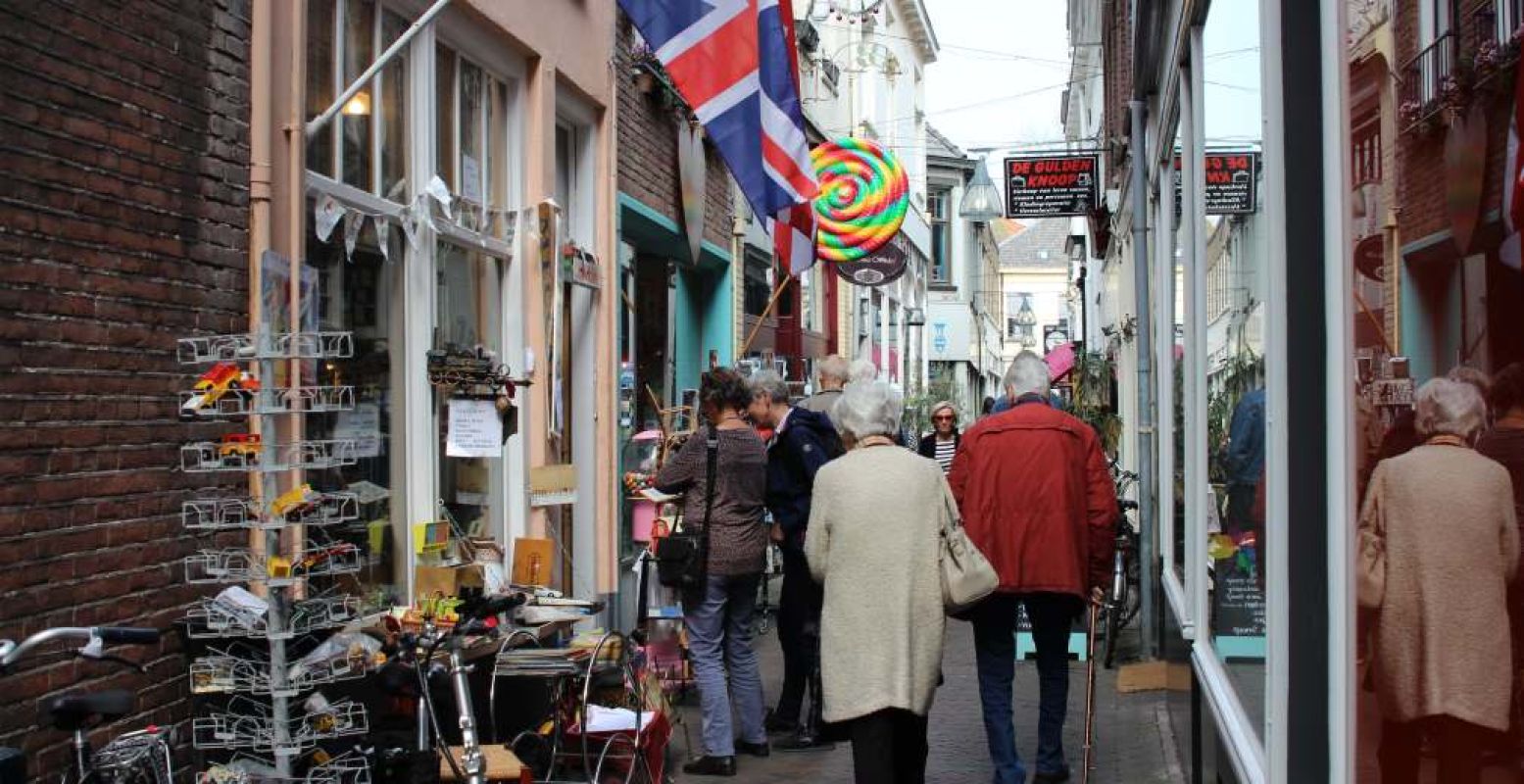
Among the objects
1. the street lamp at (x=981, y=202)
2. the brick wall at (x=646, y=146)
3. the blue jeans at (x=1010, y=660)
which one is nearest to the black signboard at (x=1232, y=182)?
the blue jeans at (x=1010, y=660)

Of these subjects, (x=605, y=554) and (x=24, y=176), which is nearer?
(x=24, y=176)

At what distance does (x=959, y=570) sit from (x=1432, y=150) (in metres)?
3.78

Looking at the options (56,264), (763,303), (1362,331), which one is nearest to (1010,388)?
(56,264)

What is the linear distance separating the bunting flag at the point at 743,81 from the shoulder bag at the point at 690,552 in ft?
7.18

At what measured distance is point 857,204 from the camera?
1908 cm

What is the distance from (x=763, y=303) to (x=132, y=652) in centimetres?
1479

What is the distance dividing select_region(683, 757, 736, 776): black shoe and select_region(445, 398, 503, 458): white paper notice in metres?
1.91

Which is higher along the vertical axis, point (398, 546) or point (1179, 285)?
point (1179, 285)

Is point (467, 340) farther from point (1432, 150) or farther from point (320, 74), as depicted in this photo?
point (1432, 150)

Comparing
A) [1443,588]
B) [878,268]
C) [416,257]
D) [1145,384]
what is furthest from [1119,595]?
[878,268]

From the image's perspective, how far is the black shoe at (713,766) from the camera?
7980 millimetres

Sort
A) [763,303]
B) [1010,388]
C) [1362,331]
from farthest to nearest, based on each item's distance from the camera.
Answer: [763,303], [1010,388], [1362,331]

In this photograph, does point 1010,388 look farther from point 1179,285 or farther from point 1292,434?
point 1292,434

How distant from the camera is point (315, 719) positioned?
537 cm
